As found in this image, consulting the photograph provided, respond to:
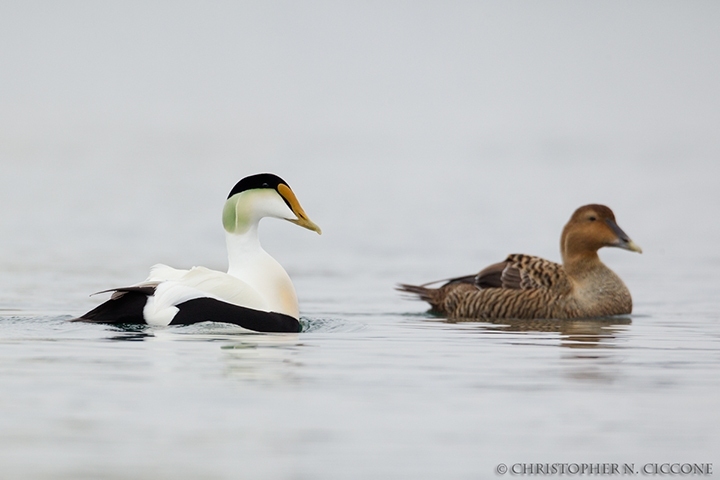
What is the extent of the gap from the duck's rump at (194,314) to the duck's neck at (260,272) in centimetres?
9

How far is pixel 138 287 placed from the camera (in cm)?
810

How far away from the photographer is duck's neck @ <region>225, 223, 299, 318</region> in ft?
27.4

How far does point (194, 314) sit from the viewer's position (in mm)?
8000

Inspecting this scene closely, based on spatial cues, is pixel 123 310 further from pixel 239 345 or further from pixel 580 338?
pixel 580 338

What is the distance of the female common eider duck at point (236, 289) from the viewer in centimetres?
804

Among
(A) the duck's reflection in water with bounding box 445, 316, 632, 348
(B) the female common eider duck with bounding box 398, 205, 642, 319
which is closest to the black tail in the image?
(A) the duck's reflection in water with bounding box 445, 316, 632, 348

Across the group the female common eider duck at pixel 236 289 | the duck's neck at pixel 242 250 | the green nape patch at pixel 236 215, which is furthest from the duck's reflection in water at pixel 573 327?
the green nape patch at pixel 236 215

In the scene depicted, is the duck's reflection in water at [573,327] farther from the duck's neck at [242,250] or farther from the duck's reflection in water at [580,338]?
the duck's neck at [242,250]

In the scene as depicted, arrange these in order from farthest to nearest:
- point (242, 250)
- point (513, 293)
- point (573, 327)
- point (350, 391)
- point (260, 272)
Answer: point (513, 293) → point (573, 327) → point (242, 250) → point (260, 272) → point (350, 391)

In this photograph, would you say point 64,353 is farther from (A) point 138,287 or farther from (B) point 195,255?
(B) point 195,255

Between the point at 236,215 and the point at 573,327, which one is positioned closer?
the point at 236,215

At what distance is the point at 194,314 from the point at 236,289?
33 centimetres

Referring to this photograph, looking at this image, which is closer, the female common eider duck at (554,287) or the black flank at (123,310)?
the black flank at (123,310)

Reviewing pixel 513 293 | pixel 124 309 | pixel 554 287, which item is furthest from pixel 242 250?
pixel 554 287
